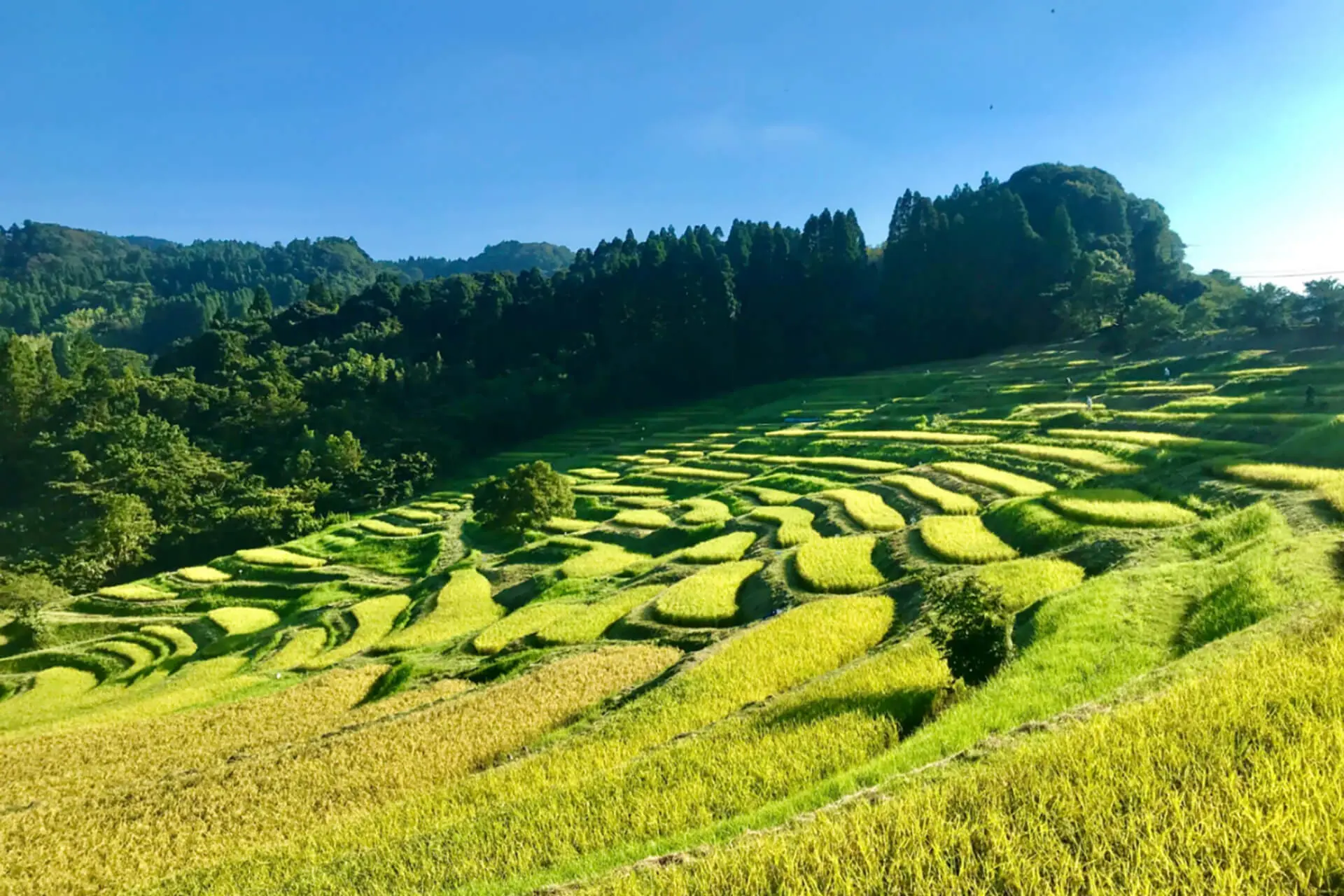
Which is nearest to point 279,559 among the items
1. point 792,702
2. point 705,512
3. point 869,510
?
point 705,512

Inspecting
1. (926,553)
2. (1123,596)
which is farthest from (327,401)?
(1123,596)

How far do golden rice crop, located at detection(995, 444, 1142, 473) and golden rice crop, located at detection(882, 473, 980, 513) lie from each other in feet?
14.8

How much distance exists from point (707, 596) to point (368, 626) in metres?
15.3

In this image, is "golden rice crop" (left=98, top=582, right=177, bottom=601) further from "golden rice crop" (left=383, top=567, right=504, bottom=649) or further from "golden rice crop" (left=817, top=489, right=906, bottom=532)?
"golden rice crop" (left=817, top=489, right=906, bottom=532)

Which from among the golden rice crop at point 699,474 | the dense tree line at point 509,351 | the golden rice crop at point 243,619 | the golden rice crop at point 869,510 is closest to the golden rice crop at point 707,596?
the golden rice crop at point 869,510

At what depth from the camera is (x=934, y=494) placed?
91.6 feet

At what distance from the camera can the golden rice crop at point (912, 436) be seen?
3797cm

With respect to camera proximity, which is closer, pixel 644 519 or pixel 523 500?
pixel 644 519

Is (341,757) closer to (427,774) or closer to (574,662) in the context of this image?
(427,774)

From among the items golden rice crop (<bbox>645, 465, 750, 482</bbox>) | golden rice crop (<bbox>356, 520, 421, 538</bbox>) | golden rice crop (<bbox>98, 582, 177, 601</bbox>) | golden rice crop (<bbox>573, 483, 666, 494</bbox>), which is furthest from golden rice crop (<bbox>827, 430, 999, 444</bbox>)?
golden rice crop (<bbox>98, 582, 177, 601</bbox>)

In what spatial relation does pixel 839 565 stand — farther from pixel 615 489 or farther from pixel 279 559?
pixel 279 559

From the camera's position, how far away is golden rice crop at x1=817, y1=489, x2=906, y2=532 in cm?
2597

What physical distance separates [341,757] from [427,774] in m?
1.94

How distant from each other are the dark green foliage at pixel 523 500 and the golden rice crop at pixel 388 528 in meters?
8.00
